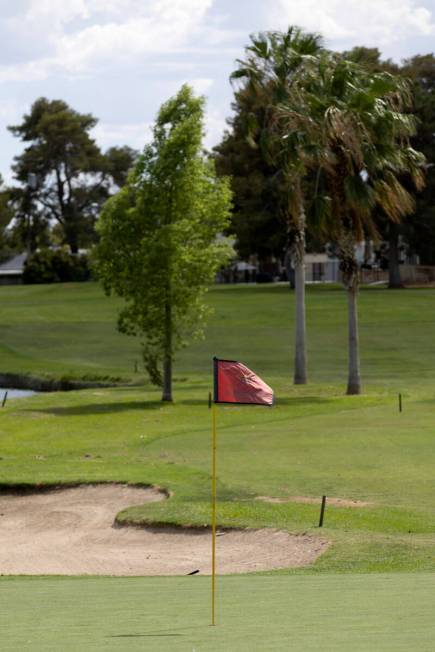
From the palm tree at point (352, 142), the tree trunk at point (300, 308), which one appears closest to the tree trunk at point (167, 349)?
the palm tree at point (352, 142)

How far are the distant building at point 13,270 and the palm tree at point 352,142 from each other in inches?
3929

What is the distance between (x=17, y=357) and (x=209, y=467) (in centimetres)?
3807

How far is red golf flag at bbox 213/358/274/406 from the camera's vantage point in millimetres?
11758

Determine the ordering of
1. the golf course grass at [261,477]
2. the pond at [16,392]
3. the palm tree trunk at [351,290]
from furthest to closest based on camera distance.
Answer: the pond at [16,392], the palm tree trunk at [351,290], the golf course grass at [261,477]

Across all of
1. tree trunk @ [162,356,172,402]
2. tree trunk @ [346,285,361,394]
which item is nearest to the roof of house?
tree trunk @ [346,285,361,394]

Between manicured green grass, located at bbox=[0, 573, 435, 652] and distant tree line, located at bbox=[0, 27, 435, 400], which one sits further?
distant tree line, located at bbox=[0, 27, 435, 400]

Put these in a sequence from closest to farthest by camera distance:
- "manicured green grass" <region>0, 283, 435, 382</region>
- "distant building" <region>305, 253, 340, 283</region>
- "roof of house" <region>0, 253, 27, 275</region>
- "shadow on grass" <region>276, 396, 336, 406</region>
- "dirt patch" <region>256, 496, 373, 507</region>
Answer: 1. "dirt patch" <region>256, 496, 373, 507</region>
2. "shadow on grass" <region>276, 396, 336, 406</region>
3. "manicured green grass" <region>0, 283, 435, 382</region>
4. "distant building" <region>305, 253, 340, 283</region>
5. "roof of house" <region>0, 253, 27, 275</region>

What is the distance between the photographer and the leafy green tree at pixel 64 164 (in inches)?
4948

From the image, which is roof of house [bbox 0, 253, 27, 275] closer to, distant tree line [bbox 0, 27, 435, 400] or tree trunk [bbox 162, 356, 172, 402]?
distant tree line [bbox 0, 27, 435, 400]

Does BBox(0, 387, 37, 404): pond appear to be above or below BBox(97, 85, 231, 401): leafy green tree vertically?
below

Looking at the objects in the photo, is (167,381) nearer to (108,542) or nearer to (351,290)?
(351,290)

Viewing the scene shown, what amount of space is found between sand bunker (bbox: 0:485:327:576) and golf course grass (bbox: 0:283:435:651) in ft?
1.21

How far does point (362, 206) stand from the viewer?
3869 cm

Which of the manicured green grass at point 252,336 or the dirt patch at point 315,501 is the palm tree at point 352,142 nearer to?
the manicured green grass at point 252,336
